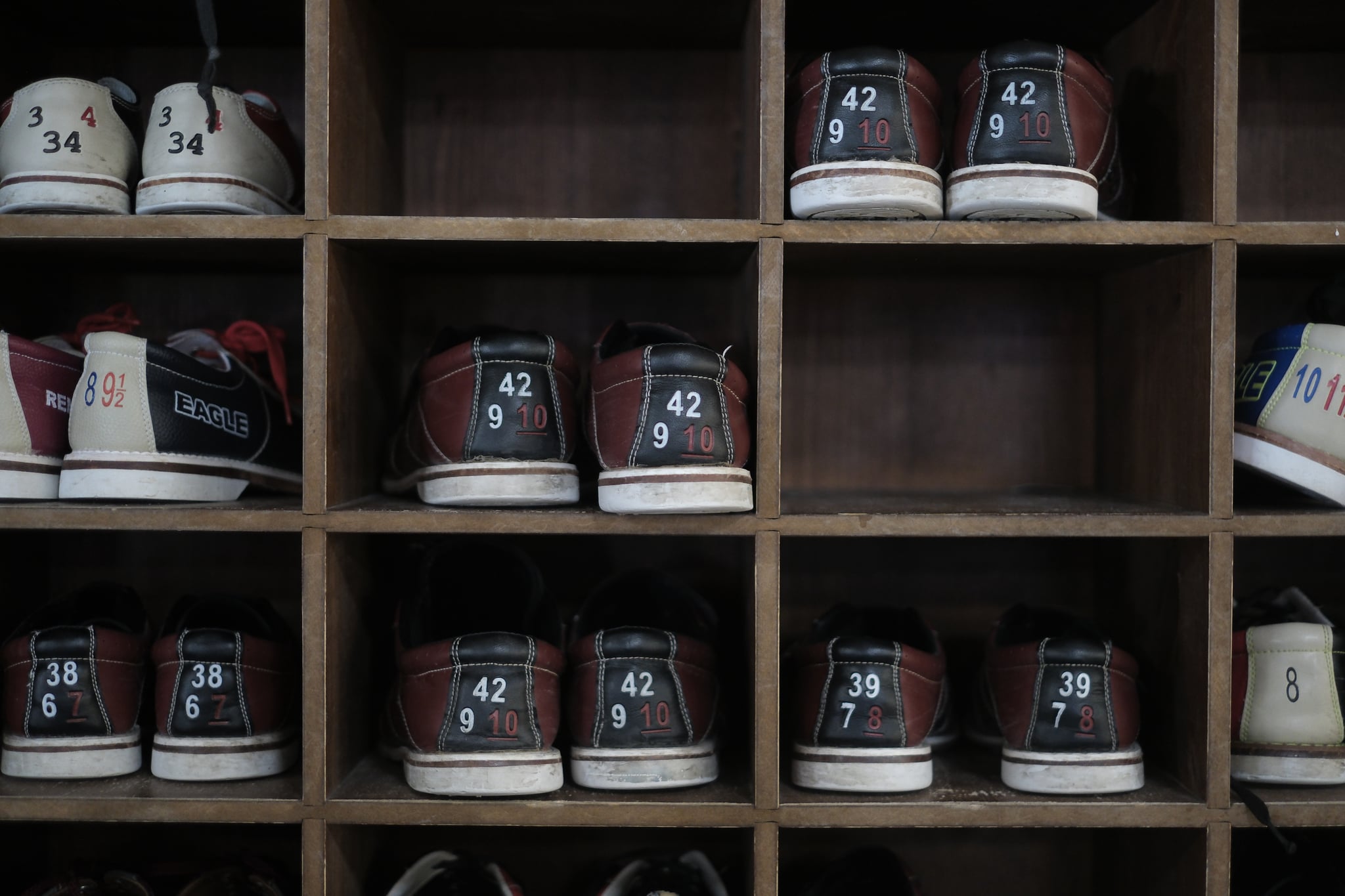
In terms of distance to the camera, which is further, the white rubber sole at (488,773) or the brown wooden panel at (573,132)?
the brown wooden panel at (573,132)

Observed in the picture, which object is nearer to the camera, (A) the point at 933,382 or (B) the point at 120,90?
(B) the point at 120,90

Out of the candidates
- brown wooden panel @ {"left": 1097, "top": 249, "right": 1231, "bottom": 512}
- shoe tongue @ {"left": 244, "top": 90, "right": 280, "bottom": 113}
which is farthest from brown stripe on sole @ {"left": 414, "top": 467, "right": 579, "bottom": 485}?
brown wooden panel @ {"left": 1097, "top": 249, "right": 1231, "bottom": 512}

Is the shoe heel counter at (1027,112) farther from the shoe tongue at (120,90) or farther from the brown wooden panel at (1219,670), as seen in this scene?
the shoe tongue at (120,90)

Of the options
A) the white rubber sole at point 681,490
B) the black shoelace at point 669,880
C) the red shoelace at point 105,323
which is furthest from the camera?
the red shoelace at point 105,323

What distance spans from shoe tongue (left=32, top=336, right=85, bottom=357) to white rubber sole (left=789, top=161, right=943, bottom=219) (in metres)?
1.15

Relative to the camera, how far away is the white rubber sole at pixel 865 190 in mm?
1318

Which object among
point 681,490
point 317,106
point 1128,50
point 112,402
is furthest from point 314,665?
point 1128,50

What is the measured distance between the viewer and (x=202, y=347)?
1608 millimetres

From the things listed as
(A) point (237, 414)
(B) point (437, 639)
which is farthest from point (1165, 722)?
(A) point (237, 414)

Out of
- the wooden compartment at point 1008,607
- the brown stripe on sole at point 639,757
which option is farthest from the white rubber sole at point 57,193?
the wooden compartment at point 1008,607

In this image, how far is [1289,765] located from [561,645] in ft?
3.59

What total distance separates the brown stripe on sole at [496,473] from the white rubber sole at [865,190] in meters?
0.50

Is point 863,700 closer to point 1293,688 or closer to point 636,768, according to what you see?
point 636,768

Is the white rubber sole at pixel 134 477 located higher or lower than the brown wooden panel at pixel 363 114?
lower
